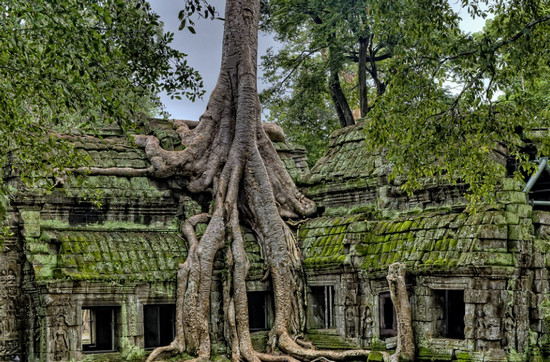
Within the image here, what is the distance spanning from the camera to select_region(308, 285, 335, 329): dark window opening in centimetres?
1659

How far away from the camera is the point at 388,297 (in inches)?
606

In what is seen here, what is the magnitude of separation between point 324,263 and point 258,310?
168 centimetres

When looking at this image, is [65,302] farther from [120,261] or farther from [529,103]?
[529,103]

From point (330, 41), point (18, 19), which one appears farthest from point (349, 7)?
point (18, 19)

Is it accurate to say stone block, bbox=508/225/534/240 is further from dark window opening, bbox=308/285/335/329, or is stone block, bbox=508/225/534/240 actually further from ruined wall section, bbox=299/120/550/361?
dark window opening, bbox=308/285/335/329

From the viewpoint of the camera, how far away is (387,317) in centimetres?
1554

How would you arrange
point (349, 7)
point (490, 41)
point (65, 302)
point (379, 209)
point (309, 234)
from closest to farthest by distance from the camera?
point (490, 41) < point (65, 302) < point (379, 209) < point (309, 234) < point (349, 7)

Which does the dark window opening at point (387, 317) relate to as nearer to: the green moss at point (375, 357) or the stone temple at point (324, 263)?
the stone temple at point (324, 263)

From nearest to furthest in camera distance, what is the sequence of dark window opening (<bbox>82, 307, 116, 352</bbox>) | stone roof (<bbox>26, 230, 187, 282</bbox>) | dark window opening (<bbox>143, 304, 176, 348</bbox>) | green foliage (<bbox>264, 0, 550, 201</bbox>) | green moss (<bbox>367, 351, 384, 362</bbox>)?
1. green foliage (<bbox>264, 0, 550, 201</bbox>)
2. green moss (<bbox>367, 351, 384, 362</bbox>)
3. stone roof (<bbox>26, 230, 187, 282</bbox>)
4. dark window opening (<bbox>82, 307, 116, 352</bbox>)
5. dark window opening (<bbox>143, 304, 176, 348</bbox>)

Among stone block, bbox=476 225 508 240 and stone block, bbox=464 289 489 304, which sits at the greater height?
stone block, bbox=476 225 508 240

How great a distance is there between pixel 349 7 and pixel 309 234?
25.2 ft

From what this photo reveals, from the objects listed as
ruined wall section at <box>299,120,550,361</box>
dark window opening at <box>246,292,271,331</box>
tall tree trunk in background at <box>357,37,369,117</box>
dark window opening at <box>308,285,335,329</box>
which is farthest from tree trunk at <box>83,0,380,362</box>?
tall tree trunk in background at <box>357,37,369,117</box>

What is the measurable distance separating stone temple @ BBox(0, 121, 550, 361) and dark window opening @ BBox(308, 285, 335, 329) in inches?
0.7

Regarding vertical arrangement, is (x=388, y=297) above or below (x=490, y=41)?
below
